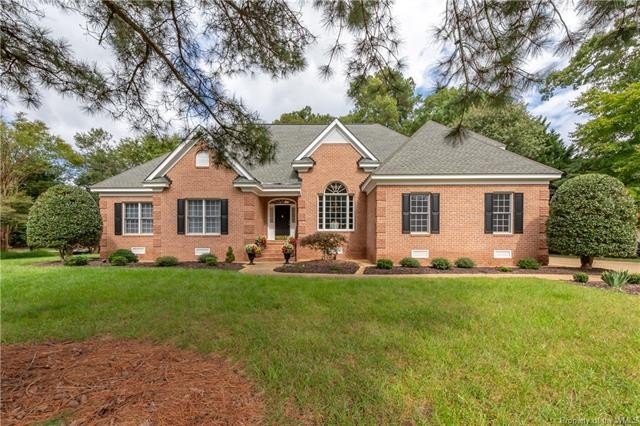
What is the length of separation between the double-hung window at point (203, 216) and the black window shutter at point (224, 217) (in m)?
0.19

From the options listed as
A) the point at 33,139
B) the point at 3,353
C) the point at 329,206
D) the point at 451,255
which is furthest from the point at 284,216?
the point at 33,139

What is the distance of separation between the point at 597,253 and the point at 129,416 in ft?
44.3

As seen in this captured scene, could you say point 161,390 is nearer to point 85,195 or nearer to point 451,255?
point 451,255

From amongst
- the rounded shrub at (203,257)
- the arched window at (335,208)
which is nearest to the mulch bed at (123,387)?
the rounded shrub at (203,257)

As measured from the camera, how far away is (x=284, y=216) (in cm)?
1549

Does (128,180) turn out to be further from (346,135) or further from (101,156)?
(101,156)

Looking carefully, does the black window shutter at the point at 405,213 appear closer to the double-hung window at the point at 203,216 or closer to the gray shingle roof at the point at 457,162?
the gray shingle roof at the point at 457,162

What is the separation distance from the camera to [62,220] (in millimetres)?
13266

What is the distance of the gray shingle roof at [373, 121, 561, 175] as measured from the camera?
11688 millimetres

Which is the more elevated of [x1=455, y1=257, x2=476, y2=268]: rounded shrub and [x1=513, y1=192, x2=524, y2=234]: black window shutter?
[x1=513, y1=192, x2=524, y2=234]: black window shutter

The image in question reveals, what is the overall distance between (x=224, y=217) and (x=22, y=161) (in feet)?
70.7

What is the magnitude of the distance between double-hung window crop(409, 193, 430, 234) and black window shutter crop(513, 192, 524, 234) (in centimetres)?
337

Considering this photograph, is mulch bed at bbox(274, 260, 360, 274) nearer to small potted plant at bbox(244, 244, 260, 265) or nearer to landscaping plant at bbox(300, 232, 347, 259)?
landscaping plant at bbox(300, 232, 347, 259)

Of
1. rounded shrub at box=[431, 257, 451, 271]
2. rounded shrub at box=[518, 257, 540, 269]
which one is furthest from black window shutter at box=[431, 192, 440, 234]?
rounded shrub at box=[518, 257, 540, 269]
